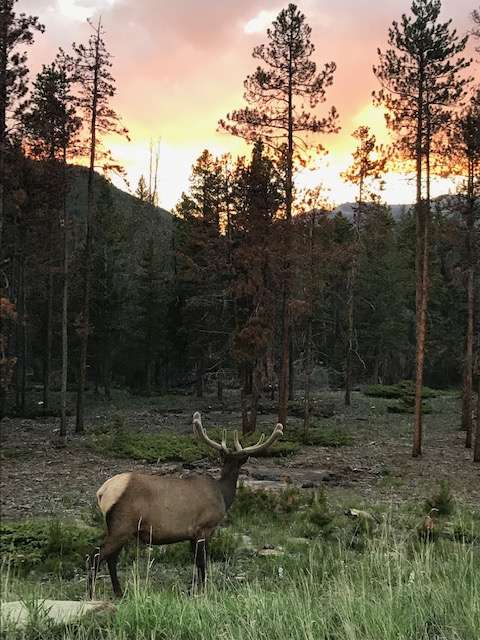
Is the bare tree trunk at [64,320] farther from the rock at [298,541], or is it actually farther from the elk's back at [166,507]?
the elk's back at [166,507]

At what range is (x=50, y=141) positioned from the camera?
2397 cm

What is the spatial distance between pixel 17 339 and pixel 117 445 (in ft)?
59.0

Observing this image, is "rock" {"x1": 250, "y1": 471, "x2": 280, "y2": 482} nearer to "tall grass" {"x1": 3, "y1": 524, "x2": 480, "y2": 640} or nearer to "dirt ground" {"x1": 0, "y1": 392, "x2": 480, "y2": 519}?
"dirt ground" {"x1": 0, "y1": 392, "x2": 480, "y2": 519}

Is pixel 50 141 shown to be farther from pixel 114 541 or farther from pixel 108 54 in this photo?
pixel 114 541

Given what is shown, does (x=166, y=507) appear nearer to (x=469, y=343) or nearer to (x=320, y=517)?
(x=320, y=517)

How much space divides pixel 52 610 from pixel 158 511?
2.27 meters

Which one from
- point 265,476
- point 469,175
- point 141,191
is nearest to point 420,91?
point 469,175

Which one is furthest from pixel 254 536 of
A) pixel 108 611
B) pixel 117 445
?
pixel 117 445

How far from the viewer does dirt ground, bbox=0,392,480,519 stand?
45.4 ft

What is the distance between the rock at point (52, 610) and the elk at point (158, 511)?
168cm

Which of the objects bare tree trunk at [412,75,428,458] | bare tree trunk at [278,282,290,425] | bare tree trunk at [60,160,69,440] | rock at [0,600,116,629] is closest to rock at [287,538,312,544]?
rock at [0,600,116,629]

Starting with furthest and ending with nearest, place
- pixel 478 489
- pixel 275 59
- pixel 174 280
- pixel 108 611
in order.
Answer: pixel 174 280 < pixel 275 59 < pixel 478 489 < pixel 108 611

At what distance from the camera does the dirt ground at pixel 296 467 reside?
13844 mm

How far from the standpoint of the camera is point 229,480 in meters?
7.34
